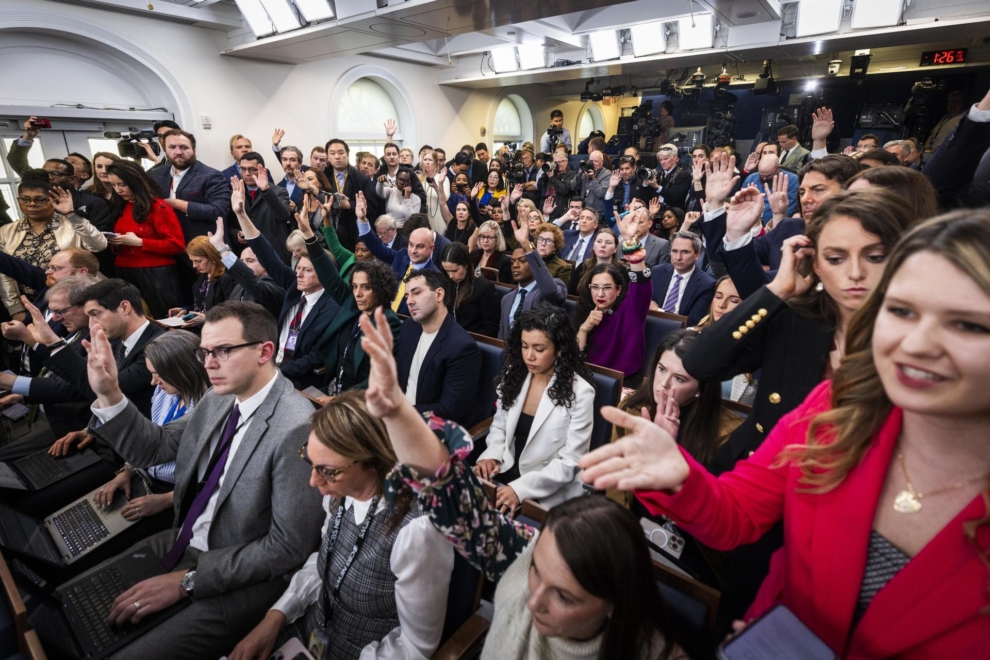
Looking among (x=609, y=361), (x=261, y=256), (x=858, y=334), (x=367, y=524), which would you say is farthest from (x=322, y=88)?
(x=858, y=334)

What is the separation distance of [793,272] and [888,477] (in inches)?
22.5

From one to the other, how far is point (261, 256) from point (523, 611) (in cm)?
274

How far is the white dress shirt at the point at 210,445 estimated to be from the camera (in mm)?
1578

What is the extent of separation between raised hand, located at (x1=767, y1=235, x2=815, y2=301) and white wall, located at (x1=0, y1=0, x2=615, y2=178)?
264 inches

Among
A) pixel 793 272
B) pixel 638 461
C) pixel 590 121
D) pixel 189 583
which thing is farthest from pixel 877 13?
pixel 590 121

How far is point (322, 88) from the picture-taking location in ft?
24.0

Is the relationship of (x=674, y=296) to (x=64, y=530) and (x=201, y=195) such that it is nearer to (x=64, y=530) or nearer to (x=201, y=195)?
(x=64, y=530)

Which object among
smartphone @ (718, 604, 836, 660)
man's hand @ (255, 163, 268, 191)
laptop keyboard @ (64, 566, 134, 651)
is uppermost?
man's hand @ (255, 163, 268, 191)

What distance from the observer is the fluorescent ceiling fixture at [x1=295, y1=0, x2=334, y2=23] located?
472cm

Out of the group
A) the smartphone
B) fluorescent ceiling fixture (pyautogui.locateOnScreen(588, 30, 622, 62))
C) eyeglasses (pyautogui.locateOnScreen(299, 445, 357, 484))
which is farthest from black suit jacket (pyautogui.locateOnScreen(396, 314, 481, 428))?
fluorescent ceiling fixture (pyautogui.locateOnScreen(588, 30, 622, 62))

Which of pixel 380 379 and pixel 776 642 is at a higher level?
pixel 380 379

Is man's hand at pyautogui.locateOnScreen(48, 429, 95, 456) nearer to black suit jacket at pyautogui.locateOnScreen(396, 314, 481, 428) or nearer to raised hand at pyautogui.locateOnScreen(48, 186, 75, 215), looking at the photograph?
black suit jacket at pyautogui.locateOnScreen(396, 314, 481, 428)

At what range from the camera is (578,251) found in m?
4.15

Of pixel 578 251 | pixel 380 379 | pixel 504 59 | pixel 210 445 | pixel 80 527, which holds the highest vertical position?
pixel 504 59
